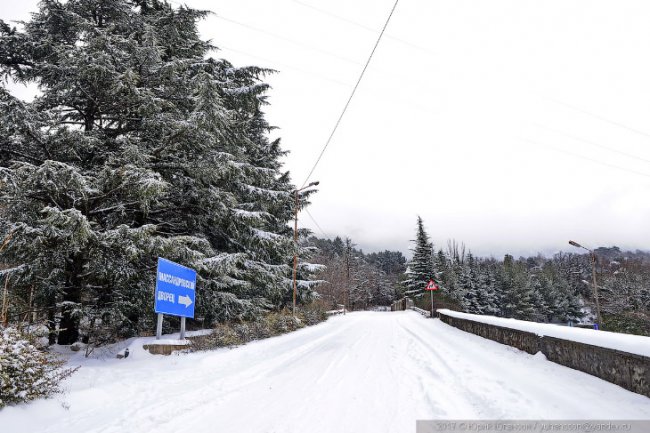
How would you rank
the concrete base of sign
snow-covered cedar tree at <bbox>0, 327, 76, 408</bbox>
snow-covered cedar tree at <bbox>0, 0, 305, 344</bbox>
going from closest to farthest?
snow-covered cedar tree at <bbox>0, 327, 76, 408</bbox>
snow-covered cedar tree at <bbox>0, 0, 305, 344</bbox>
the concrete base of sign

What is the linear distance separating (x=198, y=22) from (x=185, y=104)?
4652 mm

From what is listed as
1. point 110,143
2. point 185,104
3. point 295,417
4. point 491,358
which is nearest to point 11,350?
point 295,417

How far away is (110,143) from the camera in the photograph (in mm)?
10281

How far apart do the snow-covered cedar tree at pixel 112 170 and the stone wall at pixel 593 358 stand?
873cm

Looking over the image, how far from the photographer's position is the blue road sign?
8.64 m

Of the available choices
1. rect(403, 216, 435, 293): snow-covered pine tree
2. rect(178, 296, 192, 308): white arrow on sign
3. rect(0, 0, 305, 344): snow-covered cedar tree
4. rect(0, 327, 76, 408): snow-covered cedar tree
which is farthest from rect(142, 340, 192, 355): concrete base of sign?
rect(403, 216, 435, 293): snow-covered pine tree

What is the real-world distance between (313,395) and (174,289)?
5806 millimetres

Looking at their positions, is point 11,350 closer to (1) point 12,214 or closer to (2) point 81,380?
(2) point 81,380

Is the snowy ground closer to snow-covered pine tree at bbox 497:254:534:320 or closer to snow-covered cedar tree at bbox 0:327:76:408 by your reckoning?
snow-covered cedar tree at bbox 0:327:76:408

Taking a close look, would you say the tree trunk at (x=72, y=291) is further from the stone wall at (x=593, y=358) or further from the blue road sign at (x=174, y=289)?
the stone wall at (x=593, y=358)

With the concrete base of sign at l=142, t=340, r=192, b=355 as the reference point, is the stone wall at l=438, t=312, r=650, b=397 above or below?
above

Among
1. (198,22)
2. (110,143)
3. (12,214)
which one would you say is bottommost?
(12,214)

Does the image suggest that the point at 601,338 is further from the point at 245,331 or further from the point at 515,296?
the point at 515,296

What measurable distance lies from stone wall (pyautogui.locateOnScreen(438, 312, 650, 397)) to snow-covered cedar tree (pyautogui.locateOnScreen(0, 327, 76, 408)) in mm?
8194
